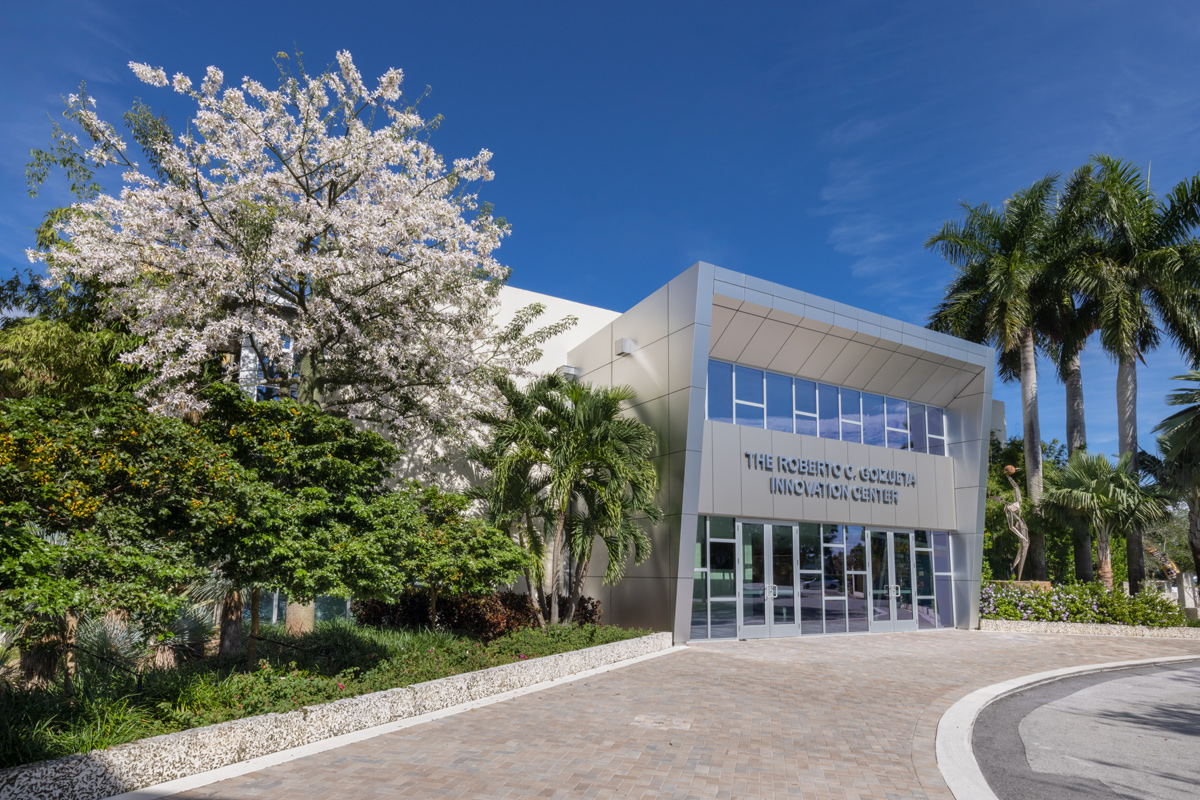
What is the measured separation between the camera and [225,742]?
21.1ft

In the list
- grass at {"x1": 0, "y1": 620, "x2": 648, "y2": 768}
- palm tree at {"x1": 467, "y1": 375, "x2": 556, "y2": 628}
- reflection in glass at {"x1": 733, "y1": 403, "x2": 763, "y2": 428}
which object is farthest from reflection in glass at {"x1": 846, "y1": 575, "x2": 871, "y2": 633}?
grass at {"x1": 0, "y1": 620, "x2": 648, "y2": 768}

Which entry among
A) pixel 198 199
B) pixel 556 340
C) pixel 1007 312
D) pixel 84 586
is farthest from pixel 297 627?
pixel 1007 312

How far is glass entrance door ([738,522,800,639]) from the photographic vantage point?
16734mm

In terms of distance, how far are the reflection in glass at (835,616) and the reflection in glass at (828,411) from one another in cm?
426

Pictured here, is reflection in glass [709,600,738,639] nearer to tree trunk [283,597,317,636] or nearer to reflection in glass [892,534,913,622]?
reflection in glass [892,534,913,622]

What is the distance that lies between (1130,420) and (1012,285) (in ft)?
21.3

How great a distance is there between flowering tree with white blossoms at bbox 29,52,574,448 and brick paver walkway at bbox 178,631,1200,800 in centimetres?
658

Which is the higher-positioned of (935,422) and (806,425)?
(935,422)

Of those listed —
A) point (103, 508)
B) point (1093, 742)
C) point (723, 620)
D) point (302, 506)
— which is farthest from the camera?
point (723, 620)

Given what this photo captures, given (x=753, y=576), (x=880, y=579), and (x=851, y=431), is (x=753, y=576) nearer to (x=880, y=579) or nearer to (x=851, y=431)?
(x=880, y=579)

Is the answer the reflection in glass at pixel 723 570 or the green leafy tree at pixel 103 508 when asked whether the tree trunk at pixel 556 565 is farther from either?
the green leafy tree at pixel 103 508

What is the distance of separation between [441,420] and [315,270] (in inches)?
153

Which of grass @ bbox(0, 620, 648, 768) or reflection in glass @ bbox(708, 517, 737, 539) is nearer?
grass @ bbox(0, 620, 648, 768)

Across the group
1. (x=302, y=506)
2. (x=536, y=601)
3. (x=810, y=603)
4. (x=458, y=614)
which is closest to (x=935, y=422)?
(x=810, y=603)
